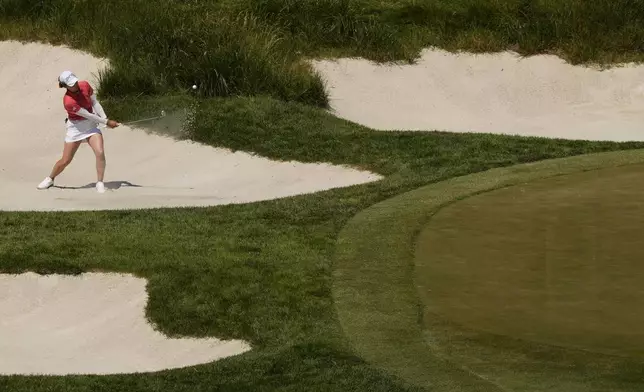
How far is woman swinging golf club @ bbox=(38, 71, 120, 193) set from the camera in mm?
15359

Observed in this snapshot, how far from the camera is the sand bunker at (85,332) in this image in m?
9.62

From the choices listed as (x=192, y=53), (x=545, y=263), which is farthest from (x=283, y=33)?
(x=545, y=263)

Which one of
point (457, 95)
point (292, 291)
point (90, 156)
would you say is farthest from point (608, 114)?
point (292, 291)

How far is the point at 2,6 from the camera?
78.3ft

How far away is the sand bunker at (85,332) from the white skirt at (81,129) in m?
4.75

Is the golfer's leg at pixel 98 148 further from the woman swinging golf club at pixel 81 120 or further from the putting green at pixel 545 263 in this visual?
the putting green at pixel 545 263

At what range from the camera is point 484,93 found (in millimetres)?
22281

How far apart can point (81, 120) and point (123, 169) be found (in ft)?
7.23

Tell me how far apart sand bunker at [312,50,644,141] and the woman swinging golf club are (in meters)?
5.72

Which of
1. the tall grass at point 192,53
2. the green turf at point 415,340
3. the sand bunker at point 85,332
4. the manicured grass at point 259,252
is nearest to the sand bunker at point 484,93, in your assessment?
the tall grass at point 192,53

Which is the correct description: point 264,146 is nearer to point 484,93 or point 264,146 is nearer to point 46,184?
point 46,184

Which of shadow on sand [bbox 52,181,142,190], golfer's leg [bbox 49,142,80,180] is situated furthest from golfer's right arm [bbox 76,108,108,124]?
shadow on sand [bbox 52,181,142,190]

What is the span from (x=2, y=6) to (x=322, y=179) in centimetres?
943

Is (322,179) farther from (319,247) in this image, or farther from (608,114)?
(608,114)
